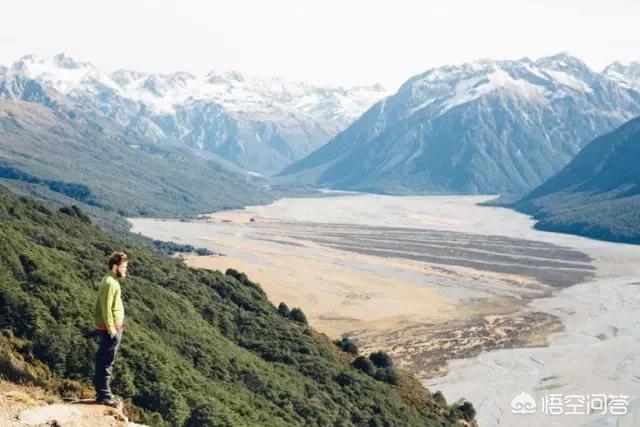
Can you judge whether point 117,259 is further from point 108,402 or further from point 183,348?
point 183,348

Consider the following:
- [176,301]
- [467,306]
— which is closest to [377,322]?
[467,306]

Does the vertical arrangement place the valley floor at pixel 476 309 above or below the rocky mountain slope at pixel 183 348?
below

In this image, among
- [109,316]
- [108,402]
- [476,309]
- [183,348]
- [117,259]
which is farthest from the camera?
[476,309]

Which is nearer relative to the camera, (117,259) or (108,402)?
(117,259)

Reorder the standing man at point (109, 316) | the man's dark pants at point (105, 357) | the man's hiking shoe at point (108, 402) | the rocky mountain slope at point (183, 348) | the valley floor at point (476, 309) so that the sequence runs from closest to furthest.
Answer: the standing man at point (109, 316), the man's dark pants at point (105, 357), the man's hiking shoe at point (108, 402), the rocky mountain slope at point (183, 348), the valley floor at point (476, 309)

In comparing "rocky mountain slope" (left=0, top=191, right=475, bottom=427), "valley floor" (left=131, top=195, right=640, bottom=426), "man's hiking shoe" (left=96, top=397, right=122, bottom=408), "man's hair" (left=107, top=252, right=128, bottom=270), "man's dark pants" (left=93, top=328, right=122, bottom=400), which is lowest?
"valley floor" (left=131, top=195, right=640, bottom=426)

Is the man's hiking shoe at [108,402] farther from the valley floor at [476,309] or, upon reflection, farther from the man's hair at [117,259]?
the valley floor at [476,309]

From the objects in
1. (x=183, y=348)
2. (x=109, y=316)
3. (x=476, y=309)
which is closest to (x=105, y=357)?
(x=109, y=316)

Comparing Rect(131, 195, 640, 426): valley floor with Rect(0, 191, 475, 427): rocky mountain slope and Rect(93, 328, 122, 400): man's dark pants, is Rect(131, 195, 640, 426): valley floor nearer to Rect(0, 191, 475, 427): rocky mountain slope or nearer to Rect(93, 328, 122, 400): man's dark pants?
Rect(0, 191, 475, 427): rocky mountain slope


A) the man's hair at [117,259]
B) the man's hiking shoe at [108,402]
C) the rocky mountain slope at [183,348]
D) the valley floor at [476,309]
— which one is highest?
the man's hair at [117,259]

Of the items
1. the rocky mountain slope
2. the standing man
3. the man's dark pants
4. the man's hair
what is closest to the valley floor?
→ the rocky mountain slope

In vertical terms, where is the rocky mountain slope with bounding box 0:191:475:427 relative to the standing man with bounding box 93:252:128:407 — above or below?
below

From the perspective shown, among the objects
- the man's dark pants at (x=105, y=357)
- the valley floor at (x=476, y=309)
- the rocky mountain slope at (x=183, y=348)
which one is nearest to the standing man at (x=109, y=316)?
the man's dark pants at (x=105, y=357)

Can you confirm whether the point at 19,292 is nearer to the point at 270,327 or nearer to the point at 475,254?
the point at 270,327
